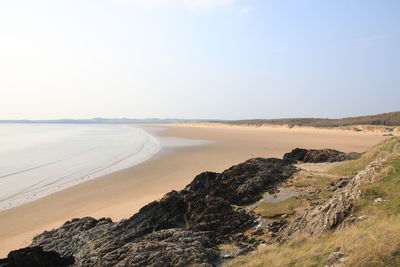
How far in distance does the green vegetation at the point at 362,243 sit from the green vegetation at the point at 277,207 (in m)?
2.54

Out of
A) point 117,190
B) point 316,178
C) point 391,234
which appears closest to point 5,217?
point 117,190

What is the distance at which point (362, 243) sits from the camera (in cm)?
543

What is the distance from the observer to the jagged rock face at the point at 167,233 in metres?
6.89

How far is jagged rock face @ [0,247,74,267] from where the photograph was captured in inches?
269

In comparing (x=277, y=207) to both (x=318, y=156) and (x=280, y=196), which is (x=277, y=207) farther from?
(x=318, y=156)

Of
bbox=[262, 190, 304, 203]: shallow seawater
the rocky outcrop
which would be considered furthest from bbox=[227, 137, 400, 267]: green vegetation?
bbox=[262, 190, 304, 203]: shallow seawater

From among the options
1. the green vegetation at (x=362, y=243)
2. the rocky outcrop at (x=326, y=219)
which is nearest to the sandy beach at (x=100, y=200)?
the rocky outcrop at (x=326, y=219)

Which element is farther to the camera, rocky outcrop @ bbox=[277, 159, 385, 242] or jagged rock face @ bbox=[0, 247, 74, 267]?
rocky outcrop @ bbox=[277, 159, 385, 242]

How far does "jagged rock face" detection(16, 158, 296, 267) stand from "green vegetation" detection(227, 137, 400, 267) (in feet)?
4.05

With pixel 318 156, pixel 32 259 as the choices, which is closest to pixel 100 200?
pixel 32 259

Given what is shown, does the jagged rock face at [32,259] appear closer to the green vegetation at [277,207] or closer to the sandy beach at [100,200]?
the sandy beach at [100,200]

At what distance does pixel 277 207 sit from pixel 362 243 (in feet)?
15.8

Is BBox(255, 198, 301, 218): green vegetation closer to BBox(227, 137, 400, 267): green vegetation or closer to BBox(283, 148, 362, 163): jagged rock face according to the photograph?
BBox(227, 137, 400, 267): green vegetation

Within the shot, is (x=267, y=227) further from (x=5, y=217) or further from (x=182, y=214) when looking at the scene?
(x=5, y=217)
